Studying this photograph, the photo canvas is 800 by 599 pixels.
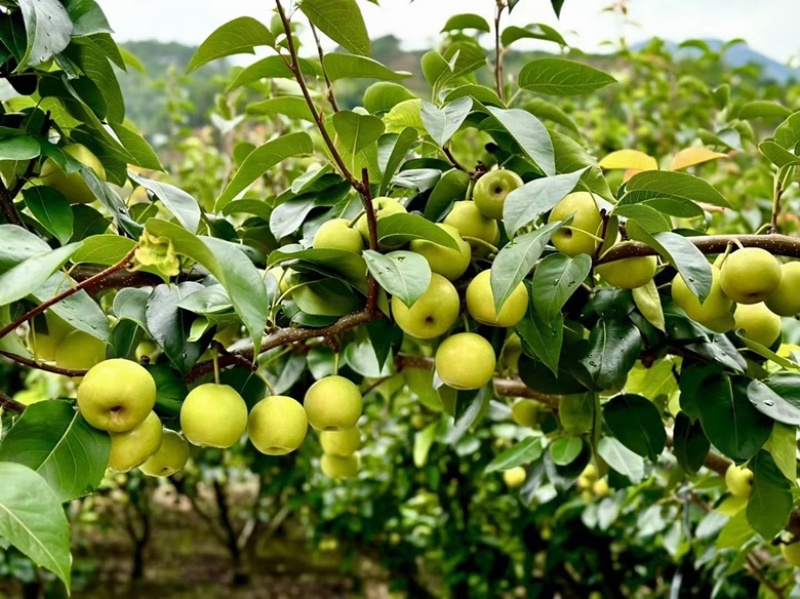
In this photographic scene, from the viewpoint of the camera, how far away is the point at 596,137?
2947 mm

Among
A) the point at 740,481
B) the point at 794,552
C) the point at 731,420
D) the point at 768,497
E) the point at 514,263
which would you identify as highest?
the point at 514,263

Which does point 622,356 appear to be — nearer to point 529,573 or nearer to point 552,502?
point 552,502

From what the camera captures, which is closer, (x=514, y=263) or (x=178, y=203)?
(x=514, y=263)

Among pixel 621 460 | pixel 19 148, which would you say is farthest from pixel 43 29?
Result: pixel 621 460

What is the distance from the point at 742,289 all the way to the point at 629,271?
0.10m

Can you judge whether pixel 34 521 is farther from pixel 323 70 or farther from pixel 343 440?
pixel 343 440

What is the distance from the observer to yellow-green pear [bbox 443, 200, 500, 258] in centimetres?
78

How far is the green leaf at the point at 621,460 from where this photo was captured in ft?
3.86

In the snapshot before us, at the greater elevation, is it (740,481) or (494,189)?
(494,189)

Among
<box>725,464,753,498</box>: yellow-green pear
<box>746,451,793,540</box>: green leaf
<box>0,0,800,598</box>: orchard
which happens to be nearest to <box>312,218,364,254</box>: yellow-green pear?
<box>0,0,800,598</box>: orchard

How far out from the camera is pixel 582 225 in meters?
0.73

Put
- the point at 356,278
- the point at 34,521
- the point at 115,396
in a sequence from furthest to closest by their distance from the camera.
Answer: the point at 356,278 < the point at 115,396 < the point at 34,521

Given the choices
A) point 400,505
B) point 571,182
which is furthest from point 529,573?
point 571,182

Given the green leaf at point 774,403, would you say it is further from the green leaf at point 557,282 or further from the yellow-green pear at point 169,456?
the yellow-green pear at point 169,456
